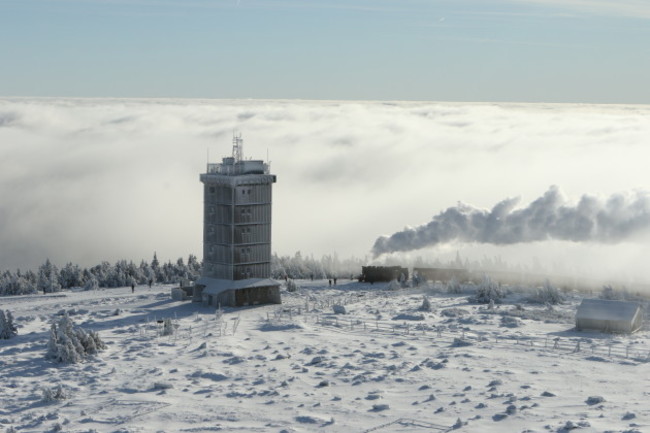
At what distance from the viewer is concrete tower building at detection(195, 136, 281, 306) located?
76.4m

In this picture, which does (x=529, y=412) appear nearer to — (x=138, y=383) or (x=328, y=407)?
(x=328, y=407)

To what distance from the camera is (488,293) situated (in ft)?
265

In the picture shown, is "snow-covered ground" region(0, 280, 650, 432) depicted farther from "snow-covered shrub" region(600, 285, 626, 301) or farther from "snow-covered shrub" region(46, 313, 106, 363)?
"snow-covered shrub" region(600, 285, 626, 301)

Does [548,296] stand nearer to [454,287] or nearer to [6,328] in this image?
[454,287]

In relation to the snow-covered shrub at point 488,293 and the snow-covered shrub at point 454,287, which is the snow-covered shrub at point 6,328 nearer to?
the snow-covered shrub at point 488,293

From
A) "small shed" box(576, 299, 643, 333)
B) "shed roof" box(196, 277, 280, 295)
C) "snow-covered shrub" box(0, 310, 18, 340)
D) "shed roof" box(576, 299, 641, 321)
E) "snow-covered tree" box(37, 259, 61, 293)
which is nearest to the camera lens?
"snow-covered shrub" box(0, 310, 18, 340)

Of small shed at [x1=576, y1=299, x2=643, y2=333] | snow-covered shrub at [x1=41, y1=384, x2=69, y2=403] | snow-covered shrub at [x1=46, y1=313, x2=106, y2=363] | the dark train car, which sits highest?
the dark train car

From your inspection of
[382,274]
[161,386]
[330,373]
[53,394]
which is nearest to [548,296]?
[382,274]

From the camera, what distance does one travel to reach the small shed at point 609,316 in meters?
64.0

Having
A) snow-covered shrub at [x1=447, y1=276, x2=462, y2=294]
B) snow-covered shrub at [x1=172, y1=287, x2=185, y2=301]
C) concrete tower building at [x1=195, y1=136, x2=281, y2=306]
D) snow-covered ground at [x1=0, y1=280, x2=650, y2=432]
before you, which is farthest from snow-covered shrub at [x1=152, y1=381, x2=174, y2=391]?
snow-covered shrub at [x1=447, y1=276, x2=462, y2=294]

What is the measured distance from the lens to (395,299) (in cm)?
8244

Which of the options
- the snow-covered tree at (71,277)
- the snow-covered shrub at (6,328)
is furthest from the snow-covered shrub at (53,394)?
the snow-covered tree at (71,277)

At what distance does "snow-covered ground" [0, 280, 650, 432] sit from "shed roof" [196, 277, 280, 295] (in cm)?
219

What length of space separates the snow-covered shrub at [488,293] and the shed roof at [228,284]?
1904cm
